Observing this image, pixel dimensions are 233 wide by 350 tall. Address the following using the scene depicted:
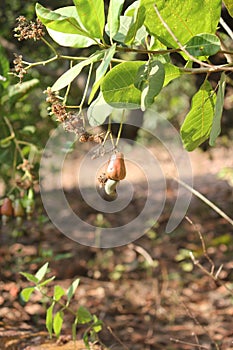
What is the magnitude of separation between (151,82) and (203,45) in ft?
0.36

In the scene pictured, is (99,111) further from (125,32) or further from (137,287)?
(137,287)

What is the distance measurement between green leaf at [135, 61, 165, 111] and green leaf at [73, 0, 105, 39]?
94mm

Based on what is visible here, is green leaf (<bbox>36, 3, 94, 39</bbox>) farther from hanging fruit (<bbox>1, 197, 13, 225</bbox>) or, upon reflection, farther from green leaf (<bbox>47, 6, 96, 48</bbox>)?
hanging fruit (<bbox>1, 197, 13, 225</bbox>)

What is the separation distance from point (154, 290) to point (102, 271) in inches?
16.7

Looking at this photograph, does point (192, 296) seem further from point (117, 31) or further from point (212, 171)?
point (212, 171)

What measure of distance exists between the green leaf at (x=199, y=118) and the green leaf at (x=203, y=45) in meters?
0.13

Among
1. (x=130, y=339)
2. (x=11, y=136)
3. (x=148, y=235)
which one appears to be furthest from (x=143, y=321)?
(x=148, y=235)

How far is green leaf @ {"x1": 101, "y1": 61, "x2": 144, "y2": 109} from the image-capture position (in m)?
0.97

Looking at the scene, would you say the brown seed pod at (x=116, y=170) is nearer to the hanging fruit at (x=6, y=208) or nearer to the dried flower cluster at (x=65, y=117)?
the dried flower cluster at (x=65, y=117)

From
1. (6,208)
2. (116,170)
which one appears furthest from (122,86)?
(6,208)

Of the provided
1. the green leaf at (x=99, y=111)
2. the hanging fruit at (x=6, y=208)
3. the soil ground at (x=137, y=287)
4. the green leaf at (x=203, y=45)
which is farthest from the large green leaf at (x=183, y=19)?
the hanging fruit at (x=6, y=208)

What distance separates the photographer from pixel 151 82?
0.96 m

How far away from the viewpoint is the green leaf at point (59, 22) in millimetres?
888

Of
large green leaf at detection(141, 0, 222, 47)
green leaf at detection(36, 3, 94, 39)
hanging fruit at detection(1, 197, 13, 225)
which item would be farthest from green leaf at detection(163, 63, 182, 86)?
hanging fruit at detection(1, 197, 13, 225)
